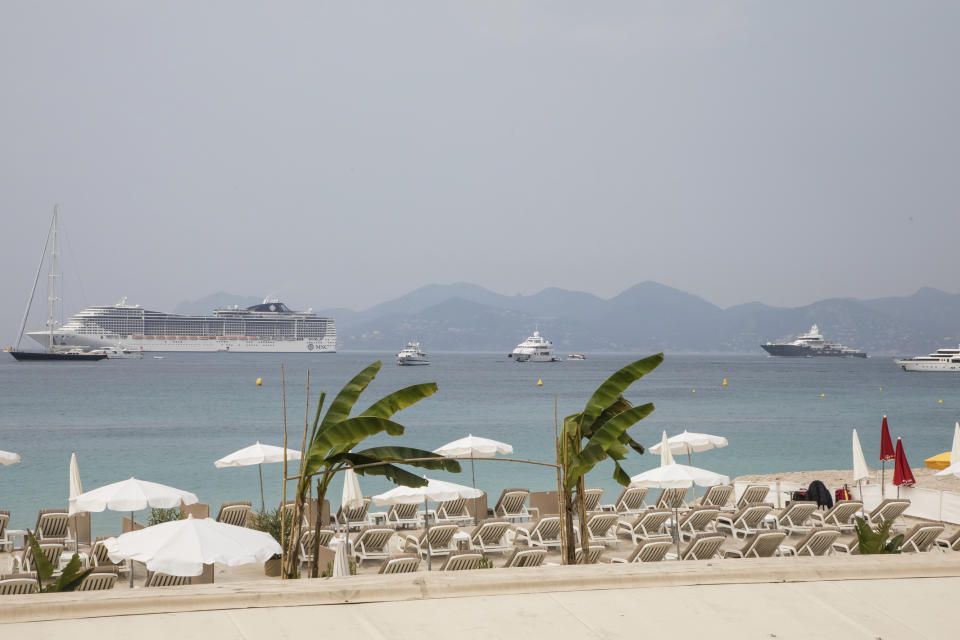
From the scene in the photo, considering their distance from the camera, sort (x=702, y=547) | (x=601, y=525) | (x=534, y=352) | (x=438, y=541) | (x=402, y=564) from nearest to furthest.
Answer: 1. (x=402, y=564)
2. (x=702, y=547)
3. (x=438, y=541)
4. (x=601, y=525)
5. (x=534, y=352)

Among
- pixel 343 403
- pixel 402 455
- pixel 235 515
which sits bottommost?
pixel 235 515

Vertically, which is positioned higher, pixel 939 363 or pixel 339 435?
pixel 339 435

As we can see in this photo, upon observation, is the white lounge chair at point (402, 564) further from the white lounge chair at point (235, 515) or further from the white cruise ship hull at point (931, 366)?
the white cruise ship hull at point (931, 366)

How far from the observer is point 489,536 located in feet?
36.9

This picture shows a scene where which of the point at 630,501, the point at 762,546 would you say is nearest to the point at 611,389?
the point at 762,546

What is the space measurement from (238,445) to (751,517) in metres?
23.8

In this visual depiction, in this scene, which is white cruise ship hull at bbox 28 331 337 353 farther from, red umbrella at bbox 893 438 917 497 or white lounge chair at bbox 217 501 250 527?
red umbrella at bbox 893 438 917 497

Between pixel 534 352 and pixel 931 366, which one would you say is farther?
pixel 534 352

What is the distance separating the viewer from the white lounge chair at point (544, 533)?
1141cm

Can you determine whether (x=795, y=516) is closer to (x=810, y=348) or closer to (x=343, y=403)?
(x=343, y=403)

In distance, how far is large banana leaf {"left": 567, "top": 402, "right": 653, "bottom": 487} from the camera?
23.3ft

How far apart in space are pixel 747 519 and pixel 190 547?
7.79 metres

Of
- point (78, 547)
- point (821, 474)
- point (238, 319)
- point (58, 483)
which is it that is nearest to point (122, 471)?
point (58, 483)

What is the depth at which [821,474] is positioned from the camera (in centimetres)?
2227
